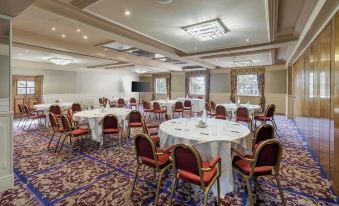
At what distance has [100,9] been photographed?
10.8 ft

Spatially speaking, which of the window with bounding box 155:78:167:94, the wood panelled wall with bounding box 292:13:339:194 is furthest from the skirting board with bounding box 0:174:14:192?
the window with bounding box 155:78:167:94

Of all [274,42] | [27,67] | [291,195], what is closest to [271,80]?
[274,42]

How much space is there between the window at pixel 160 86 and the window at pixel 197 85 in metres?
2.55

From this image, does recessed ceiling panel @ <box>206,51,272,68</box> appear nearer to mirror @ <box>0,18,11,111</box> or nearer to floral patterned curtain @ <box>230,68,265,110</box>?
floral patterned curtain @ <box>230,68,265,110</box>

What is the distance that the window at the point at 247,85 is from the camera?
36.2ft

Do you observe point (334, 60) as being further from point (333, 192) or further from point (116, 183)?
point (116, 183)

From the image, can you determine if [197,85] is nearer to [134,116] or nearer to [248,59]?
[248,59]

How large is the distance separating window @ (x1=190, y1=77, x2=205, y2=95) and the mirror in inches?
449

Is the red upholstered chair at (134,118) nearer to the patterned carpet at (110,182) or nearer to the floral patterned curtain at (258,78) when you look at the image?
the patterned carpet at (110,182)

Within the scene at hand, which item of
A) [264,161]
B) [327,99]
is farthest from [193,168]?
[327,99]

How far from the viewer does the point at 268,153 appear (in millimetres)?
2090

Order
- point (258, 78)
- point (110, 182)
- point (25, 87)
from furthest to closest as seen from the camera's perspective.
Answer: point (258, 78) < point (25, 87) < point (110, 182)

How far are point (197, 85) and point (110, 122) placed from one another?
970cm

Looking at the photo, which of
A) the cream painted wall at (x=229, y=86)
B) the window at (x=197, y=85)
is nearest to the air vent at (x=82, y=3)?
the cream painted wall at (x=229, y=86)
